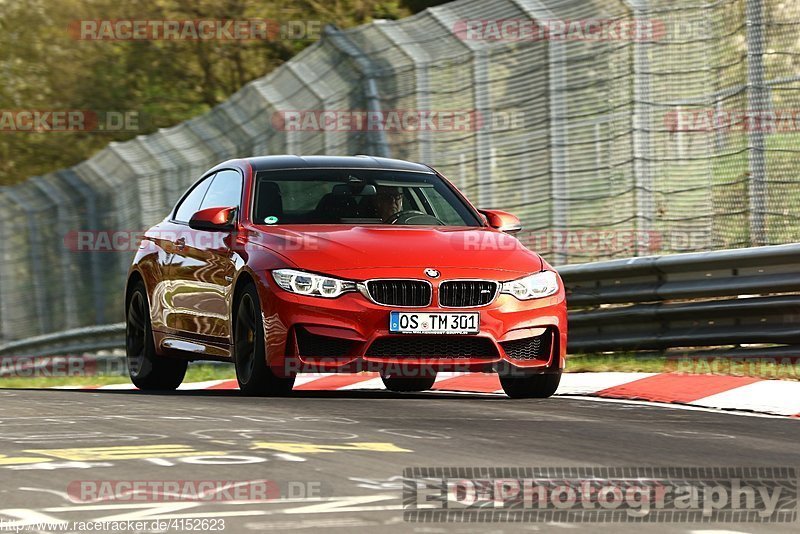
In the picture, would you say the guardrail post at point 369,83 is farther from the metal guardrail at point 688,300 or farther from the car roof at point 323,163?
the car roof at point 323,163

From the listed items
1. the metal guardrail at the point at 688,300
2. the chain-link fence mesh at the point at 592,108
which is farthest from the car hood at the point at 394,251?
the chain-link fence mesh at the point at 592,108

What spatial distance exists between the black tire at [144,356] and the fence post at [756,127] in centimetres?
431

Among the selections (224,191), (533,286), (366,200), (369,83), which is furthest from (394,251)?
(369,83)

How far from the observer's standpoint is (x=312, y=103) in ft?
60.0

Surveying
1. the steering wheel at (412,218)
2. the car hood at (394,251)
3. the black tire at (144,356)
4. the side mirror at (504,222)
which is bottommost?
the black tire at (144,356)

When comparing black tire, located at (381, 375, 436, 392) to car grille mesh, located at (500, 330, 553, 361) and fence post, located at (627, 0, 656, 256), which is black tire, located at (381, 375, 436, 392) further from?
fence post, located at (627, 0, 656, 256)

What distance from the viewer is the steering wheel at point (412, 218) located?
11.2 metres

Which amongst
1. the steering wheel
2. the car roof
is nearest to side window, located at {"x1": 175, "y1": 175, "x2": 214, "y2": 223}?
the car roof

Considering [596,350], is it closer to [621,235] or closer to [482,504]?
[621,235]

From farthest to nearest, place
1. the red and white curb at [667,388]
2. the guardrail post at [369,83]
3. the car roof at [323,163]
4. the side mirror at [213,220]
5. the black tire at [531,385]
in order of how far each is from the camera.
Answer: the guardrail post at [369,83]
the car roof at [323,163]
the side mirror at [213,220]
the black tire at [531,385]
the red and white curb at [667,388]

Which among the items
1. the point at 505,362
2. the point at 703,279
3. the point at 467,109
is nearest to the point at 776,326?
the point at 703,279

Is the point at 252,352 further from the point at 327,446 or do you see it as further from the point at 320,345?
the point at 327,446

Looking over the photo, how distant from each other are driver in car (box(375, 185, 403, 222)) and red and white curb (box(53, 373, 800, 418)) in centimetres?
155

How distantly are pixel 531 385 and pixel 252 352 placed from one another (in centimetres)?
180
